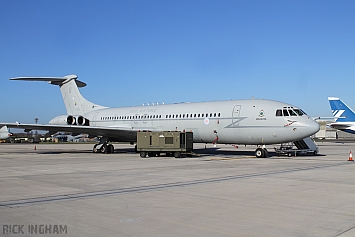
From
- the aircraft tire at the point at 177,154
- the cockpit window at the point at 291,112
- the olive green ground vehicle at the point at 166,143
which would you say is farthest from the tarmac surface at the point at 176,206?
the olive green ground vehicle at the point at 166,143

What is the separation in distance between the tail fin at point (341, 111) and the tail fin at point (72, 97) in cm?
3125

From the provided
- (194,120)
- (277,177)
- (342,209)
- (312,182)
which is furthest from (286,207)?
(194,120)

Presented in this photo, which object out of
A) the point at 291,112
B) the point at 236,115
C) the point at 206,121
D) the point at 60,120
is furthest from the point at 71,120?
the point at 291,112

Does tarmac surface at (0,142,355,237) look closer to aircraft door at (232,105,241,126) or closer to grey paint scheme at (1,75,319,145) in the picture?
grey paint scheme at (1,75,319,145)

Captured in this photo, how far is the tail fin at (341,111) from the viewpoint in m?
49.6

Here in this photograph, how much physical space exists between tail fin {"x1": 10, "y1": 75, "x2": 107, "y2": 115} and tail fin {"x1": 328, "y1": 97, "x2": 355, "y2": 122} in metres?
31.3

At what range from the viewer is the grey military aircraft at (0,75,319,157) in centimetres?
2294

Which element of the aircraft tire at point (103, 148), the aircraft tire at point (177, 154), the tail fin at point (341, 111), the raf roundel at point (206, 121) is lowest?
the aircraft tire at point (177, 154)

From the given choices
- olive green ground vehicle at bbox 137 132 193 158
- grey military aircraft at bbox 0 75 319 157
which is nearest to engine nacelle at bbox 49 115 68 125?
grey military aircraft at bbox 0 75 319 157

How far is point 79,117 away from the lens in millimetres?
33094

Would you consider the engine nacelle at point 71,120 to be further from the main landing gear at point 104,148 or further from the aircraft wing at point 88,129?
the main landing gear at point 104,148

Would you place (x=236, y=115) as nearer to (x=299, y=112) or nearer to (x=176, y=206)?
(x=299, y=112)

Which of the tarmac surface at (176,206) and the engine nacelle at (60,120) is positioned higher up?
the engine nacelle at (60,120)

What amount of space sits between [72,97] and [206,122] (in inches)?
612
